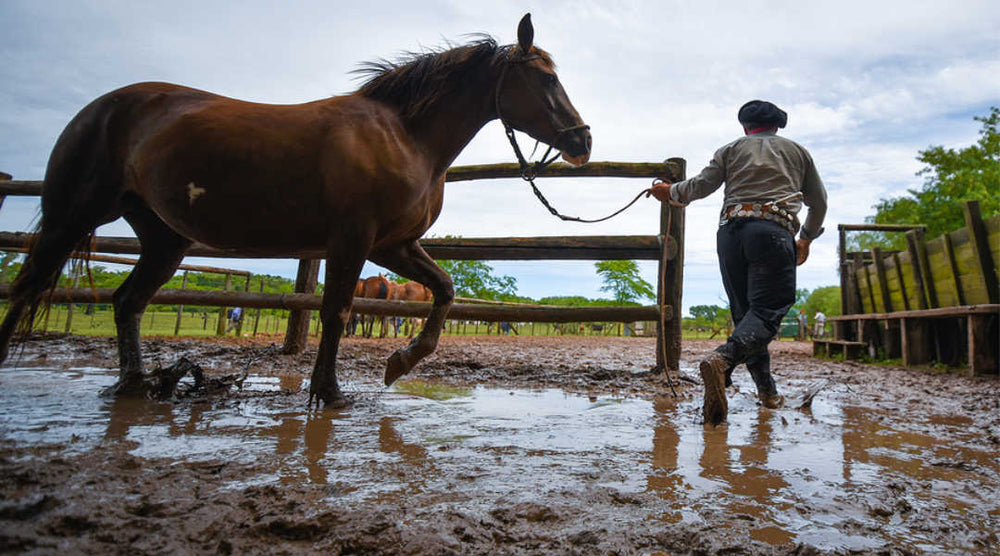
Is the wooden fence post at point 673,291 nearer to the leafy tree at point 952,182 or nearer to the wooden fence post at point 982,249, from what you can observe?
the wooden fence post at point 982,249

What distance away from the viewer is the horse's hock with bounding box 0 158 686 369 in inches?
180

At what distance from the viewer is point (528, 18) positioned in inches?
117

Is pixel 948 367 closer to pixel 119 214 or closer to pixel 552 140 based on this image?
pixel 552 140

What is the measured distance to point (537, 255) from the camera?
4930 mm

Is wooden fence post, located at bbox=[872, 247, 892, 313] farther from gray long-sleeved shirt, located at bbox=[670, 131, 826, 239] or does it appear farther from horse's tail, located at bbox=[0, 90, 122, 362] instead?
horse's tail, located at bbox=[0, 90, 122, 362]

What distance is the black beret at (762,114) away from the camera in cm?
311

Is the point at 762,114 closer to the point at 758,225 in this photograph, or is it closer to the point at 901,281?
the point at 758,225

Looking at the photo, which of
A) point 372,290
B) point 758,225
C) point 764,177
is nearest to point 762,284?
point 758,225

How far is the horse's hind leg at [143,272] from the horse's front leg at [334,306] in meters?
1.15

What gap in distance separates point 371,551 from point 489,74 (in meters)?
2.70

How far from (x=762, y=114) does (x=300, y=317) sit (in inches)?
175

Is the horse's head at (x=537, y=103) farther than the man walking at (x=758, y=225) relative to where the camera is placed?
Yes

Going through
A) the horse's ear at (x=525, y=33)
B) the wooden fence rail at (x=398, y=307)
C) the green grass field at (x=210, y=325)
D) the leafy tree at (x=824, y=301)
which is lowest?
the green grass field at (x=210, y=325)

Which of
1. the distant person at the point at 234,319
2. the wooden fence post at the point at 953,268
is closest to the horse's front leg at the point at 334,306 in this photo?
the wooden fence post at the point at 953,268
